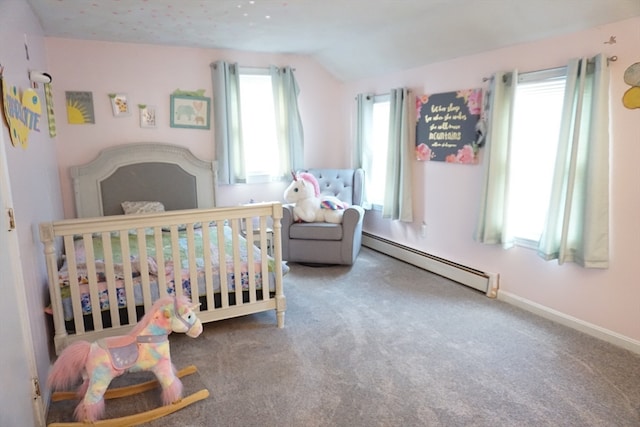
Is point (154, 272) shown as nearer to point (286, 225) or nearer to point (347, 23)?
point (286, 225)

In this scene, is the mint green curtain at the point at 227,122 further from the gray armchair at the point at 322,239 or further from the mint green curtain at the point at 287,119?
the gray armchair at the point at 322,239

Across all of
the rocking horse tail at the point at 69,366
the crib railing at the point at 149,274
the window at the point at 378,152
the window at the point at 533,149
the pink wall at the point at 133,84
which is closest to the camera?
the rocking horse tail at the point at 69,366

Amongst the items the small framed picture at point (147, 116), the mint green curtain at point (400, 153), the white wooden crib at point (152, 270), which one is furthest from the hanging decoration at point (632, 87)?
the small framed picture at point (147, 116)

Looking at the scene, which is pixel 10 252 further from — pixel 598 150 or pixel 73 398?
pixel 598 150

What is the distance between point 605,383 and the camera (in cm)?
218

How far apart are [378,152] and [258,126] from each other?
56.5 inches

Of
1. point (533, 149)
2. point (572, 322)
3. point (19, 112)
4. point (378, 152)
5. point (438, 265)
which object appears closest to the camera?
point (19, 112)

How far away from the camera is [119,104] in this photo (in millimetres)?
4129

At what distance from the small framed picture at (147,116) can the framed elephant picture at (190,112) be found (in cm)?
19

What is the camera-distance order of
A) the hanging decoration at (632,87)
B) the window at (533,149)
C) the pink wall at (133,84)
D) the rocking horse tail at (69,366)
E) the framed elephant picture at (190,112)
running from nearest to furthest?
the rocking horse tail at (69,366), the hanging decoration at (632,87), the window at (533,149), the pink wall at (133,84), the framed elephant picture at (190,112)

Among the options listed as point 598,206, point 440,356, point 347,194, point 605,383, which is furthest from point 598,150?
point 347,194

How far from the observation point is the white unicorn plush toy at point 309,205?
4.24m

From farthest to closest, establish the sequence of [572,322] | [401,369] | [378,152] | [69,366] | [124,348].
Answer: [378,152]
[572,322]
[401,369]
[124,348]
[69,366]

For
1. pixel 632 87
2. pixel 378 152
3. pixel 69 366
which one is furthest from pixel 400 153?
pixel 69 366
